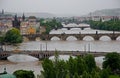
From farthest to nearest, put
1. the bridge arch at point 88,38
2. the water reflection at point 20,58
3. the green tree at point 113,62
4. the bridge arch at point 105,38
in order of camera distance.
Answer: the bridge arch at point 88,38, the bridge arch at point 105,38, the water reflection at point 20,58, the green tree at point 113,62

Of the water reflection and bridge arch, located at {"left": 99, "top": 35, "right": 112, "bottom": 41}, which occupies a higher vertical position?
the water reflection

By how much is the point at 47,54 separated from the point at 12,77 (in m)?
7.45

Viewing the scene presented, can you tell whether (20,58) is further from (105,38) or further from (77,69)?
(105,38)

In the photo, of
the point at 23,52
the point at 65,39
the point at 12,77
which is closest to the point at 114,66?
the point at 12,77

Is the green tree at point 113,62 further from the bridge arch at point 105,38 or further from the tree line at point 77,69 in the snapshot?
the bridge arch at point 105,38

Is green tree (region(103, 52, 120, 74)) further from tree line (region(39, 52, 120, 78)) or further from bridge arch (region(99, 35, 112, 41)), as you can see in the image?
bridge arch (region(99, 35, 112, 41))

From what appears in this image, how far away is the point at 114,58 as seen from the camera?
12.6m

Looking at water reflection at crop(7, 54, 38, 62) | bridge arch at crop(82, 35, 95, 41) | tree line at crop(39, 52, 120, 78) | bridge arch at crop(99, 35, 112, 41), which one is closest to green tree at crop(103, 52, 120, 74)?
tree line at crop(39, 52, 120, 78)

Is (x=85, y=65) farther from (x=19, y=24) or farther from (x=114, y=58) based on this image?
(x=19, y=24)

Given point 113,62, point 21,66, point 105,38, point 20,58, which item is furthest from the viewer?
point 105,38

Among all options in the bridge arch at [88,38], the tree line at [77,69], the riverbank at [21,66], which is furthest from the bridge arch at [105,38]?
the tree line at [77,69]

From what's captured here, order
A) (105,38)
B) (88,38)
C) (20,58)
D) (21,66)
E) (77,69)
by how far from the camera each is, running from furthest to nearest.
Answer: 1. (88,38)
2. (105,38)
3. (20,58)
4. (21,66)
5. (77,69)

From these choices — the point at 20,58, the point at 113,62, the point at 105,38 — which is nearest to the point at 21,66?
the point at 20,58

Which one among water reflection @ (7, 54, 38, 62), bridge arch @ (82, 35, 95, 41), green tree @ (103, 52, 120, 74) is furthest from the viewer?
bridge arch @ (82, 35, 95, 41)
